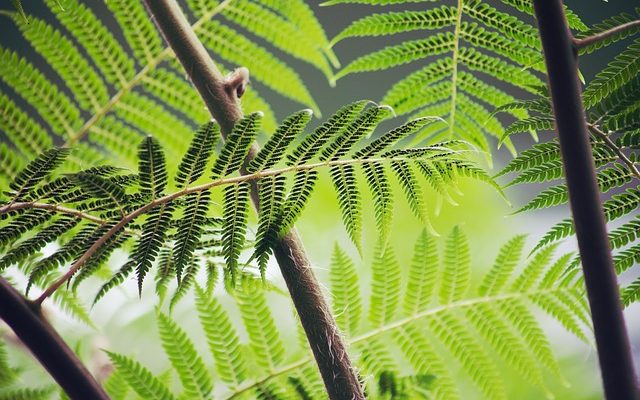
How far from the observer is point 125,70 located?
0.85 meters

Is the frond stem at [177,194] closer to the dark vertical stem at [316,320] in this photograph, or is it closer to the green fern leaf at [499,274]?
the dark vertical stem at [316,320]

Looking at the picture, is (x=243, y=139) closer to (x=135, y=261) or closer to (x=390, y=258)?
(x=135, y=261)

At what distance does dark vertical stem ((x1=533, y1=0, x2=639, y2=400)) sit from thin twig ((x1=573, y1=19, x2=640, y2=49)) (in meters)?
0.03

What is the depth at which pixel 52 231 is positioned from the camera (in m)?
0.59

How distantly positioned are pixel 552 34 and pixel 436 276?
51cm

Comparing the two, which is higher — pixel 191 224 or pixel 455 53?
pixel 455 53

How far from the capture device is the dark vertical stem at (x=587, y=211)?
455mm

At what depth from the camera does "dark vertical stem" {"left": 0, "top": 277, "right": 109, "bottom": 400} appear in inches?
20.4

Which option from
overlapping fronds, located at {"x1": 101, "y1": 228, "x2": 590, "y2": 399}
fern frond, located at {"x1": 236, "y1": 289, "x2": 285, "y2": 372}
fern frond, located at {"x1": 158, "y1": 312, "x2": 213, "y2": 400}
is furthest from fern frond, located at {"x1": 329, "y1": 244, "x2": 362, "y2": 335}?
fern frond, located at {"x1": 158, "y1": 312, "x2": 213, "y2": 400}

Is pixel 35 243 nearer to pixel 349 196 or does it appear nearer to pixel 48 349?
pixel 48 349

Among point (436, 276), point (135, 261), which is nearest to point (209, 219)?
point (135, 261)

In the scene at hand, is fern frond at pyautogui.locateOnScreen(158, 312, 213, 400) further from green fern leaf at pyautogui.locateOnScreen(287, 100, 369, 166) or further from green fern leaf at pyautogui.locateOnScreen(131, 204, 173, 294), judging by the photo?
green fern leaf at pyautogui.locateOnScreen(287, 100, 369, 166)

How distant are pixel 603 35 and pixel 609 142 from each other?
15cm

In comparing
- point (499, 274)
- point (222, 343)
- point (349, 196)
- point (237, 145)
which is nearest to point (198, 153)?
point (237, 145)
